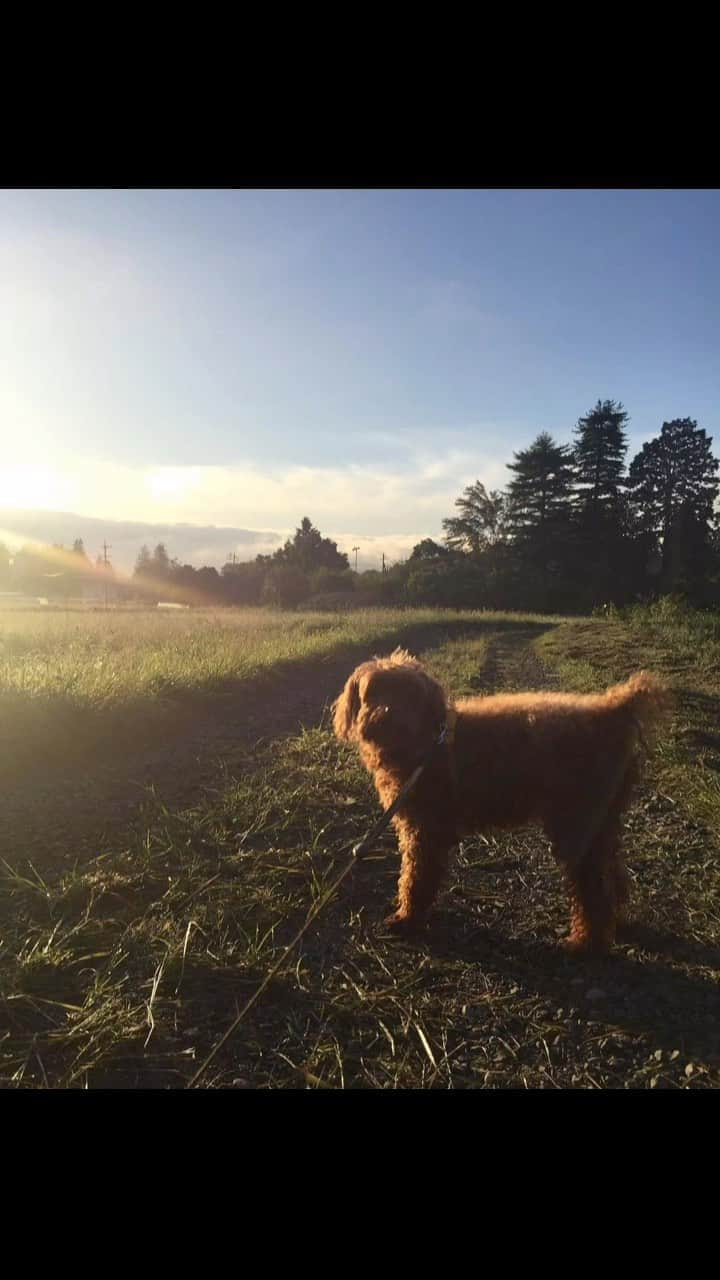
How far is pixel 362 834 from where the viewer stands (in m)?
4.27

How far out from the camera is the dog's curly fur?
119 inches

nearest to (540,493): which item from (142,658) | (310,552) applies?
(310,552)

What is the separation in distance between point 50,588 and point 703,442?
6055 centimetres

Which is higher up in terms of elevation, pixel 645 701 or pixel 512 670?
pixel 645 701

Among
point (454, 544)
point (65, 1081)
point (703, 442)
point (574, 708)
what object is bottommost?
point (65, 1081)

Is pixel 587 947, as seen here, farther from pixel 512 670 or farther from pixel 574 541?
pixel 574 541

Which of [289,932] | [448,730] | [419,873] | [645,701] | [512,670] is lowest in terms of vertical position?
[289,932]

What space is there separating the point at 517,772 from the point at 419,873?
0.74 m

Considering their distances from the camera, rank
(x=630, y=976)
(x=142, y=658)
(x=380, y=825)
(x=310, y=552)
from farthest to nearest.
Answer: (x=310, y=552) < (x=142, y=658) < (x=380, y=825) < (x=630, y=976)

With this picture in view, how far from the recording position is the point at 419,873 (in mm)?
3189

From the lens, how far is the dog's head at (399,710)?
10.7ft

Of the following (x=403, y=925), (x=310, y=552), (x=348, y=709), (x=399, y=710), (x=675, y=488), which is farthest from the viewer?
(x=310, y=552)
